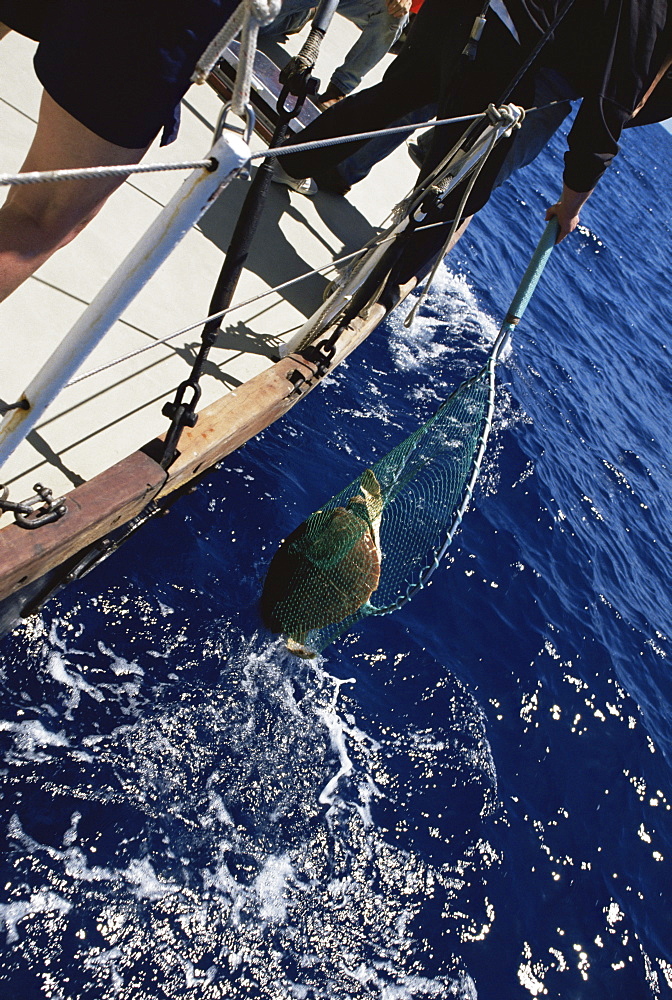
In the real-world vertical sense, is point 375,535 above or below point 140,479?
below

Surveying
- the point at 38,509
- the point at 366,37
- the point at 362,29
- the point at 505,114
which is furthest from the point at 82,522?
the point at 362,29

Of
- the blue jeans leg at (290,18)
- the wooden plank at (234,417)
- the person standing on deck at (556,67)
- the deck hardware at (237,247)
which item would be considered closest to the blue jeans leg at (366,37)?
the blue jeans leg at (290,18)

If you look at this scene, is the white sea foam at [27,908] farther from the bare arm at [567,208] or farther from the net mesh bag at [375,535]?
the bare arm at [567,208]

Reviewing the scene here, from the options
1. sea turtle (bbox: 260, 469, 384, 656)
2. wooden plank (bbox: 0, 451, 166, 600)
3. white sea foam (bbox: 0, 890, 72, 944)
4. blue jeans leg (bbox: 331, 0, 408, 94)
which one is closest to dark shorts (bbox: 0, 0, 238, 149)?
wooden plank (bbox: 0, 451, 166, 600)

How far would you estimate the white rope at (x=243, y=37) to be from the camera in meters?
1.75

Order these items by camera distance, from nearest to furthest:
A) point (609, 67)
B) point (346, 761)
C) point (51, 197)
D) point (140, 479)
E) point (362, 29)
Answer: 1. point (51, 197)
2. point (140, 479)
3. point (609, 67)
4. point (346, 761)
5. point (362, 29)

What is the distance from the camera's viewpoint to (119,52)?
184 cm

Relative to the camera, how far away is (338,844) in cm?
424

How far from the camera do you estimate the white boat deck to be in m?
3.40

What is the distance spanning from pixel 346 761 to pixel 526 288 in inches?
117

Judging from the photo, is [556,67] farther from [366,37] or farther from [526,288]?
[366,37]

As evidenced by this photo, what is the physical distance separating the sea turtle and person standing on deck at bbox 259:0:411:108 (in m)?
4.69

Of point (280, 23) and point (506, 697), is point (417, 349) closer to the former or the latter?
point (280, 23)

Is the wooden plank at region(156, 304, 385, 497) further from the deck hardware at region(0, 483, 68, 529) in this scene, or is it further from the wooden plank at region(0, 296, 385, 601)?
the deck hardware at region(0, 483, 68, 529)
